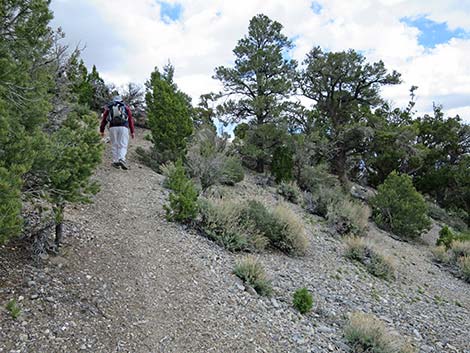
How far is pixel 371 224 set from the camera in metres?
14.7

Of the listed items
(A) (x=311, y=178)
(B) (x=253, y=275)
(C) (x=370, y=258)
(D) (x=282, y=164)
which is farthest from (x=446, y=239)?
(B) (x=253, y=275)

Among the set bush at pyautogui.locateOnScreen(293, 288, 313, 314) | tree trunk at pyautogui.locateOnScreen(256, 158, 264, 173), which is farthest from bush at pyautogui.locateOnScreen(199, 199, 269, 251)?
tree trunk at pyautogui.locateOnScreen(256, 158, 264, 173)

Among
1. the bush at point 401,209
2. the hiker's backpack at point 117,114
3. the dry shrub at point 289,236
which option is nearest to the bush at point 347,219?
the bush at point 401,209

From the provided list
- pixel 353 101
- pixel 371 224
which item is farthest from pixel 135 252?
pixel 353 101

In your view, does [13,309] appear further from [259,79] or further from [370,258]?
[259,79]

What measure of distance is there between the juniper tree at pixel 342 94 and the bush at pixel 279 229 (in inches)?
464

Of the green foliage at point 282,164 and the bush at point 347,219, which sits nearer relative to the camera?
the bush at point 347,219

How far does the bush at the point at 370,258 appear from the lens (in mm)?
8845

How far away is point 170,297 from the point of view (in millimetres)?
4715

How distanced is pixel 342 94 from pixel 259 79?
5635mm

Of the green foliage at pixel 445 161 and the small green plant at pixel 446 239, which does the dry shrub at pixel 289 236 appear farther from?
the green foliage at pixel 445 161

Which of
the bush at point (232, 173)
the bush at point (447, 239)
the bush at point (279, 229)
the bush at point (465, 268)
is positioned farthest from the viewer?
the bush at point (447, 239)

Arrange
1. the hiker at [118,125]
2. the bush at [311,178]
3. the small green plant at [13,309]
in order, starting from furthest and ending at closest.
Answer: the bush at [311,178]
the hiker at [118,125]
the small green plant at [13,309]

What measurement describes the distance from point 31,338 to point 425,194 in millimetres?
27454
